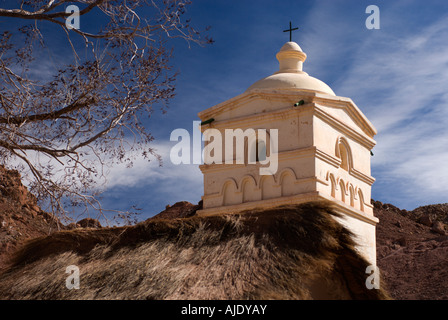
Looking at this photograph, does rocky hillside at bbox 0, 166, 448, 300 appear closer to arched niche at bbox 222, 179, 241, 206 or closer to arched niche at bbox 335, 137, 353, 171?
arched niche at bbox 222, 179, 241, 206

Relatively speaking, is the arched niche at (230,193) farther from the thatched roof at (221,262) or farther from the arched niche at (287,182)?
the thatched roof at (221,262)

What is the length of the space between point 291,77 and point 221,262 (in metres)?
17.7

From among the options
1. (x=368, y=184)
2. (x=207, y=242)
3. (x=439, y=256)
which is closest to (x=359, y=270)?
(x=207, y=242)

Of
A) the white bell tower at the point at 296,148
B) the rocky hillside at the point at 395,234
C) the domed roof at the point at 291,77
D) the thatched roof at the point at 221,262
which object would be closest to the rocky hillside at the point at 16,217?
the rocky hillside at the point at 395,234

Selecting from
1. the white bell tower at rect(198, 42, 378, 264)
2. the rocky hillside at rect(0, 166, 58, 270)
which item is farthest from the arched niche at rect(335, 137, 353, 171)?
the rocky hillside at rect(0, 166, 58, 270)

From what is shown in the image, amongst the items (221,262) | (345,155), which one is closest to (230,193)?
(345,155)

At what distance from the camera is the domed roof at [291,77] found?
85.7ft

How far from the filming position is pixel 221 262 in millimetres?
9641

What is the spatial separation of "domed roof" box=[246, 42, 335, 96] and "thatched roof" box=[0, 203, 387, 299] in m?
16.1

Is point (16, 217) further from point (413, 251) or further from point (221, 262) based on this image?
point (413, 251)

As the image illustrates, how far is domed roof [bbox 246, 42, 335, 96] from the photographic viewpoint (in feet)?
85.7

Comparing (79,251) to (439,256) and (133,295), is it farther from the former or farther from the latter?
(439,256)

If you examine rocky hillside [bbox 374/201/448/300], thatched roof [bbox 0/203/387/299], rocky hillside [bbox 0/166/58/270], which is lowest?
thatched roof [bbox 0/203/387/299]

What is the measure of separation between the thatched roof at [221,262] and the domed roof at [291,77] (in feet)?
Result: 52.7
